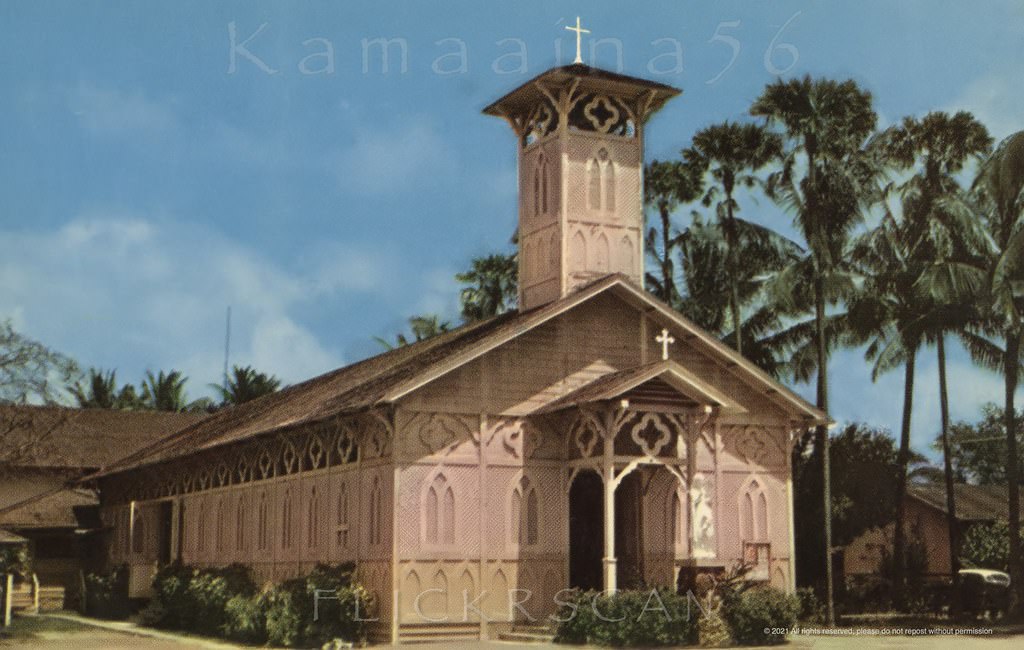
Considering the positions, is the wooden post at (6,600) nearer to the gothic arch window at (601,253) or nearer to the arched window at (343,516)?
the arched window at (343,516)

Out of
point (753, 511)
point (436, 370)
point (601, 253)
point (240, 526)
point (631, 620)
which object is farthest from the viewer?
point (240, 526)

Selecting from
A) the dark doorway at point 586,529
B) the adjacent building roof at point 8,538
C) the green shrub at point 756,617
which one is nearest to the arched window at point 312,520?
the dark doorway at point 586,529

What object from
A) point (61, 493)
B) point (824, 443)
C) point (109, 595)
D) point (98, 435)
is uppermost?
point (98, 435)

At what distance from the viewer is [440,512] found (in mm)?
26516

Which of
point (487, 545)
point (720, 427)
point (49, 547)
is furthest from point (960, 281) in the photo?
point (49, 547)

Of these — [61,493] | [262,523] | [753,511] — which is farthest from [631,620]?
[61,493]

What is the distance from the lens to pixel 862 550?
52.6 meters

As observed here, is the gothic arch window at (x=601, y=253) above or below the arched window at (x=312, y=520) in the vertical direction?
above

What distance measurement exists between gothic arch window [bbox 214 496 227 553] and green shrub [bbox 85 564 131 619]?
512 cm

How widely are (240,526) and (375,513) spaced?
7.98m

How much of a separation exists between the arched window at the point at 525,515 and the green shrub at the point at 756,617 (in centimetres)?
392

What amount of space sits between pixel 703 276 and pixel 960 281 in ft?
35.8

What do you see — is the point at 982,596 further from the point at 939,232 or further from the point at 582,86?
the point at 582,86

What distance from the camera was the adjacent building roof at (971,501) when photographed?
2181 inches
